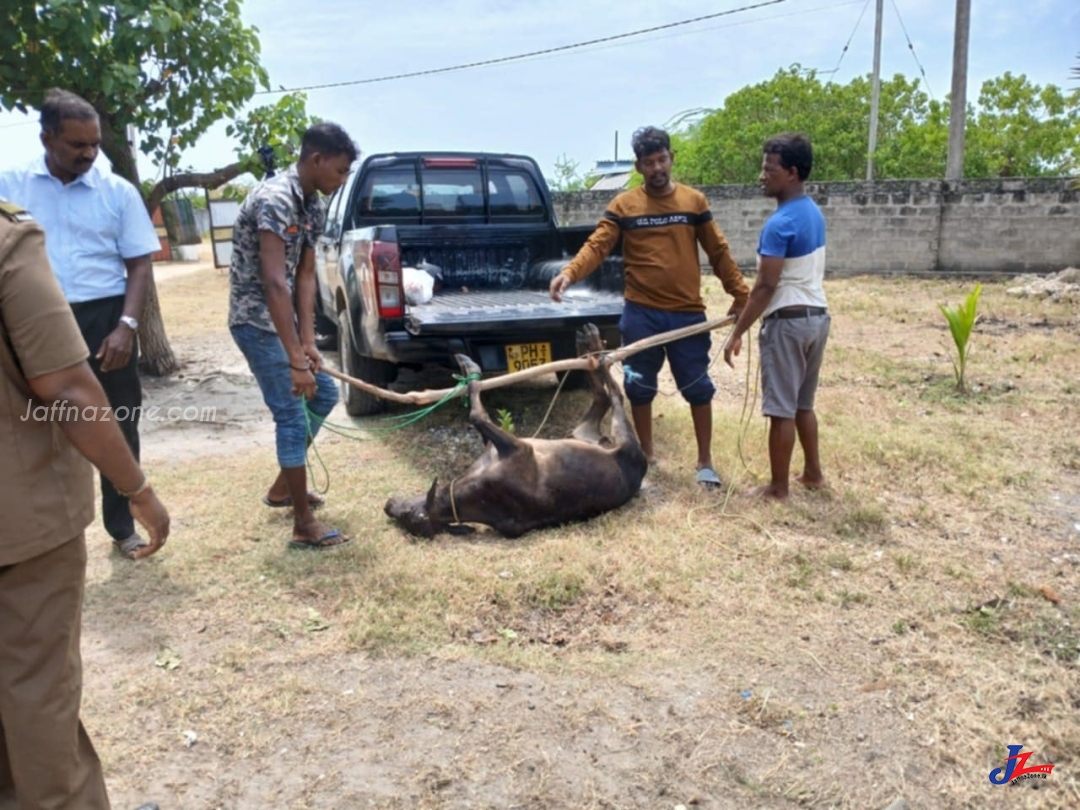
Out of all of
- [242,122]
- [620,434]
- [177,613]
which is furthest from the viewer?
[242,122]

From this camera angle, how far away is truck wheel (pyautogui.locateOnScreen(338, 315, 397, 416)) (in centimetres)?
576

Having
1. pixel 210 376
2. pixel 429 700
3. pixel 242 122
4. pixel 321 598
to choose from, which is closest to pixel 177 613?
pixel 321 598

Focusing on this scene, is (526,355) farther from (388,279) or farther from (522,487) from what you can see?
(522,487)

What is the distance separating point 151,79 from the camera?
666 cm

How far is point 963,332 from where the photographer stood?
623 centimetres

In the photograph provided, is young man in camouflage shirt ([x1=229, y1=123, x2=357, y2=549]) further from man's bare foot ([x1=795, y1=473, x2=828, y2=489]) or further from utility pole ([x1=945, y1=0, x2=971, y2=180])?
utility pole ([x1=945, y1=0, x2=971, y2=180])

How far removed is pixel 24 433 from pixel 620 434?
301 cm

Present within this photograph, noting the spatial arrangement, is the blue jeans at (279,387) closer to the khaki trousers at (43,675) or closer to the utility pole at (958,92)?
the khaki trousers at (43,675)

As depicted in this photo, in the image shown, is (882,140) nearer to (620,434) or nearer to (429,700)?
(620,434)

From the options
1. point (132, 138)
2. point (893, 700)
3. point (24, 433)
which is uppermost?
point (132, 138)

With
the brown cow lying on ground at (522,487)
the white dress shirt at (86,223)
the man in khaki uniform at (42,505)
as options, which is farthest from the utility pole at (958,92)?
the man in khaki uniform at (42,505)

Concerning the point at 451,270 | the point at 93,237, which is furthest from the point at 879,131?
the point at 93,237

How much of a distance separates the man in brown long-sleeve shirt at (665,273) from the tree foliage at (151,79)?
11.8 ft

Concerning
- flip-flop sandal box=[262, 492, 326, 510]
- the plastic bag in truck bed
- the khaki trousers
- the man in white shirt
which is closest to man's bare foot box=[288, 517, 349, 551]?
flip-flop sandal box=[262, 492, 326, 510]
